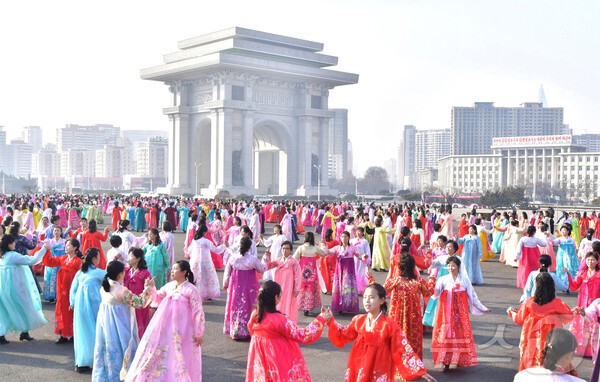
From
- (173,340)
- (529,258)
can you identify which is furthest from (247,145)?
(173,340)

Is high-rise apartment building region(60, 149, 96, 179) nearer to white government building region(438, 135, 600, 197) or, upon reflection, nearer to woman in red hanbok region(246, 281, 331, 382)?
white government building region(438, 135, 600, 197)

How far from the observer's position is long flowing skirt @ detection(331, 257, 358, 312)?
997 centimetres

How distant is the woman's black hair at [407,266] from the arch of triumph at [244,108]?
5072cm

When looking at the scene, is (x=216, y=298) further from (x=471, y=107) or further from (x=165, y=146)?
(x=471, y=107)

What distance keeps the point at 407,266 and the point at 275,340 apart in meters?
2.20

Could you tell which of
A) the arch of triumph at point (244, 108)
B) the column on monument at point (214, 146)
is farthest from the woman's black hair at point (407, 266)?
the column on monument at point (214, 146)

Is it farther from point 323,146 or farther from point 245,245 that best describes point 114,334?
point 323,146

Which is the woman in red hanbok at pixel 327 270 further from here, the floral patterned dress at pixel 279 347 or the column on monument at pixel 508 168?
the column on monument at pixel 508 168

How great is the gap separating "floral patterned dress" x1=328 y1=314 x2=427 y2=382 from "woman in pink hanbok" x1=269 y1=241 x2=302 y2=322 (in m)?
3.31

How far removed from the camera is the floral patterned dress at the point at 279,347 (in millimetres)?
5117

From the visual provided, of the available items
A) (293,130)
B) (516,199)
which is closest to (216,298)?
(516,199)

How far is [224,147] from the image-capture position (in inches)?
2261

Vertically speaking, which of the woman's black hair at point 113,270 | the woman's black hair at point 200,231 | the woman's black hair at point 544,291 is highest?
the woman's black hair at point 200,231

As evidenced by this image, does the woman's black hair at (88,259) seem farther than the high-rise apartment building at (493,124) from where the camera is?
No
